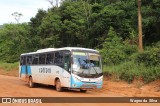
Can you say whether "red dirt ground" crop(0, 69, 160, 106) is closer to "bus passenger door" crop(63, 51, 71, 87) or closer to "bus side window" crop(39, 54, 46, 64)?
"bus passenger door" crop(63, 51, 71, 87)

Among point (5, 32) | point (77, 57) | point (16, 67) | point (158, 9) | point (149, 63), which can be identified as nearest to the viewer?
point (77, 57)

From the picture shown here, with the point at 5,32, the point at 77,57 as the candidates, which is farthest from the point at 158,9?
the point at 5,32

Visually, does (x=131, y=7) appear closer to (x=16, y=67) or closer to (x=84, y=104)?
(x=16, y=67)

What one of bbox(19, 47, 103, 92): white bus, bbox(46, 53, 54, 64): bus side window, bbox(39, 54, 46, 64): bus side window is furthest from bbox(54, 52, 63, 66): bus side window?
bbox(39, 54, 46, 64): bus side window

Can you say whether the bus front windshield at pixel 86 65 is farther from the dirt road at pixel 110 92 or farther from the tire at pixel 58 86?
the tire at pixel 58 86

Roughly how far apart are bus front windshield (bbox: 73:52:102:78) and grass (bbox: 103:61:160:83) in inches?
163

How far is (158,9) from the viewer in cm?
3450

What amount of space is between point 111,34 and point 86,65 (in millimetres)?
16070

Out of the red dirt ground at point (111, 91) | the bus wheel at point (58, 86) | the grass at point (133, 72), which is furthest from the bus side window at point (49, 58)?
the grass at point (133, 72)

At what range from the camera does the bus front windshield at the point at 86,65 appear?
2034 cm

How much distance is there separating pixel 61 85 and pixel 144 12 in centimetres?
1798

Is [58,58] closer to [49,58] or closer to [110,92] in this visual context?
[49,58]

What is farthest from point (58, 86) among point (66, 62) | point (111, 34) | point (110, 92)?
point (111, 34)

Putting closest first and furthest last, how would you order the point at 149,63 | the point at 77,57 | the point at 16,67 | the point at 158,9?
the point at 77,57
the point at 149,63
the point at 158,9
the point at 16,67
